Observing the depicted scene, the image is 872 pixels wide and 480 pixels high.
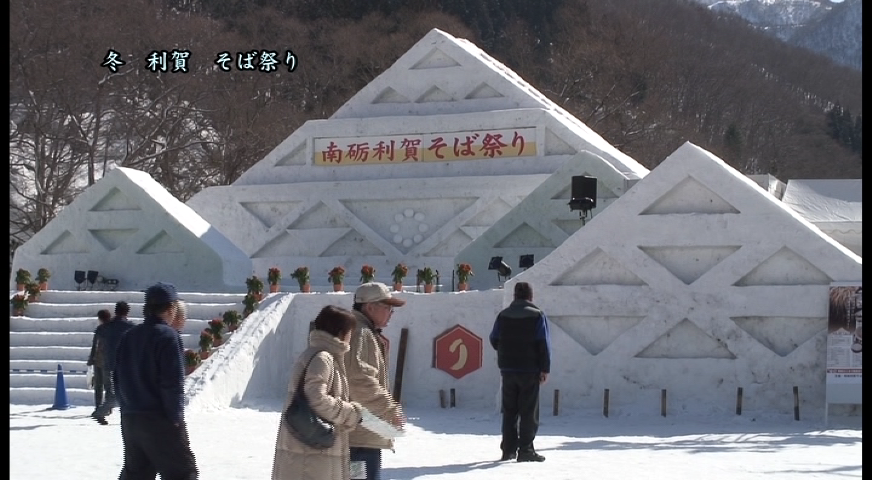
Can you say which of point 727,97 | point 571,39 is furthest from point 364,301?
point 727,97

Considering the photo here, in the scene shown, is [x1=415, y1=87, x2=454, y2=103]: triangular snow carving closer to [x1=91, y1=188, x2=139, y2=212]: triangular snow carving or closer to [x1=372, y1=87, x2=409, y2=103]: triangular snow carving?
[x1=372, y1=87, x2=409, y2=103]: triangular snow carving

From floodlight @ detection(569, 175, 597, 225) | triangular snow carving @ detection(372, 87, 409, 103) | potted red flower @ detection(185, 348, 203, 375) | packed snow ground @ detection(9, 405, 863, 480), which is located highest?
triangular snow carving @ detection(372, 87, 409, 103)

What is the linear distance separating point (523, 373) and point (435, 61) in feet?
46.7

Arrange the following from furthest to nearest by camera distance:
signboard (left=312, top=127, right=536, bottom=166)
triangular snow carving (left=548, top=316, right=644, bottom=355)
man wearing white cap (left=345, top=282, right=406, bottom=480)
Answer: signboard (left=312, top=127, right=536, bottom=166) < triangular snow carving (left=548, top=316, right=644, bottom=355) < man wearing white cap (left=345, top=282, right=406, bottom=480)

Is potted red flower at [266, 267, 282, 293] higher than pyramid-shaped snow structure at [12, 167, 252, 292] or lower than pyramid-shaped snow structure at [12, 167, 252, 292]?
lower

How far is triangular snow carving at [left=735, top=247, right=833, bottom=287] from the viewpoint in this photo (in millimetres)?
15586

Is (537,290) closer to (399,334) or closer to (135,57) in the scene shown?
(399,334)

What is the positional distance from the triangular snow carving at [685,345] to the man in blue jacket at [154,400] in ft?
31.0

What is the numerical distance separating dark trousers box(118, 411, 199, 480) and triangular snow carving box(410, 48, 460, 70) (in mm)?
17705

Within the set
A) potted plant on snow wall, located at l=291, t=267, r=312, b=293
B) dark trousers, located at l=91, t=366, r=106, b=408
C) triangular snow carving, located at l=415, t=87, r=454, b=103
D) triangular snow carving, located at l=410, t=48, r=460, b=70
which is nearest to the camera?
dark trousers, located at l=91, t=366, r=106, b=408

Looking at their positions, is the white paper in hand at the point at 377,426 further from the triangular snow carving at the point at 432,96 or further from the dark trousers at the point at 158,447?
the triangular snow carving at the point at 432,96

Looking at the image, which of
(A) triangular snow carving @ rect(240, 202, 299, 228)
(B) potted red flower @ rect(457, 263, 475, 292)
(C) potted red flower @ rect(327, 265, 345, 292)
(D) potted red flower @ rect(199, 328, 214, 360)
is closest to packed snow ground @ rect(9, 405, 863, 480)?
(D) potted red flower @ rect(199, 328, 214, 360)

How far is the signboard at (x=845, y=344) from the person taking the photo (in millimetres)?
15078

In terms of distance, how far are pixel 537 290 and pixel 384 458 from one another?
204 inches
